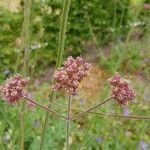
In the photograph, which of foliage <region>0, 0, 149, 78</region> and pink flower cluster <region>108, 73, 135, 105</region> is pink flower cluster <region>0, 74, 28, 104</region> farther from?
foliage <region>0, 0, 149, 78</region>

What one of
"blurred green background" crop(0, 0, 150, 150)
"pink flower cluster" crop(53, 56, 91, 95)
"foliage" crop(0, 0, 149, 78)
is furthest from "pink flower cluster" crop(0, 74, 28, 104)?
"foliage" crop(0, 0, 149, 78)

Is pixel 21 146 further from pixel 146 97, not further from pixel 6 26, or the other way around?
pixel 6 26

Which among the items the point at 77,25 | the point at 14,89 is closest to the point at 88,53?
the point at 77,25

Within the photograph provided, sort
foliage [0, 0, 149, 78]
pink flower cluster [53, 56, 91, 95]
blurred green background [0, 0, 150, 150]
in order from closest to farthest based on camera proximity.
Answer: pink flower cluster [53, 56, 91, 95] < blurred green background [0, 0, 150, 150] < foliage [0, 0, 149, 78]

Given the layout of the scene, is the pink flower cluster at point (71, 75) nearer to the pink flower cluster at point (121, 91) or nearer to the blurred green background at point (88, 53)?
the pink flower cluster at point (121, 91)

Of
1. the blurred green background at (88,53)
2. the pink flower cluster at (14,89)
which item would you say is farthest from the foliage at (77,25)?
the pink flower cluster at (14,89)

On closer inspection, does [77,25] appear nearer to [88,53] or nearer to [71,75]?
[88,53]
